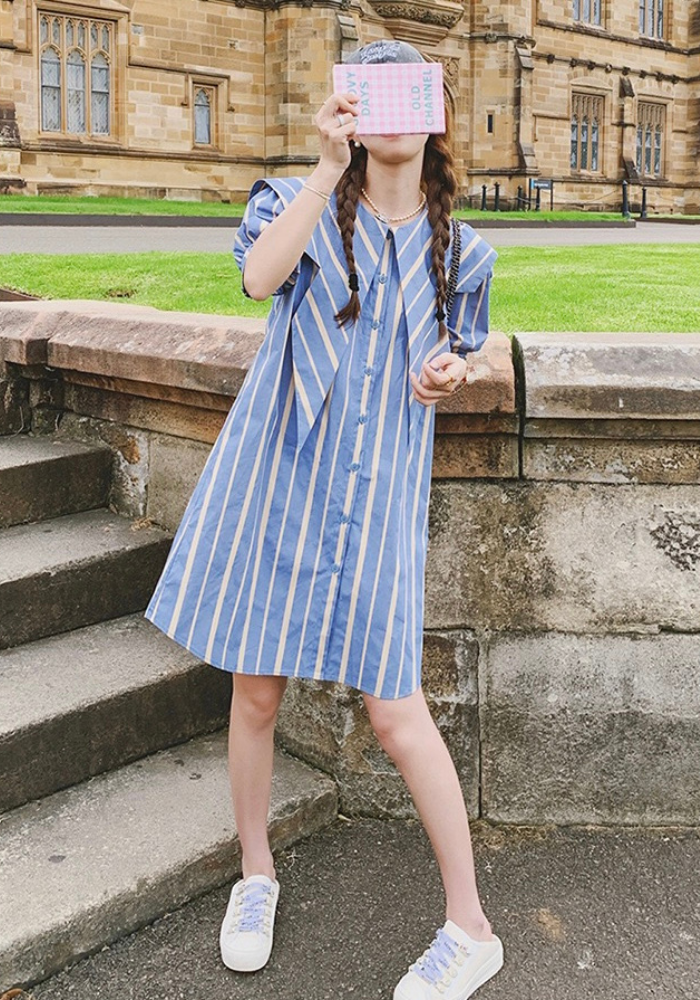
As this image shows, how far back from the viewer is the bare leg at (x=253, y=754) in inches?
91.7

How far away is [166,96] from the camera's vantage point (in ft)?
77.7

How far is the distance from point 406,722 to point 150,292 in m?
3.92

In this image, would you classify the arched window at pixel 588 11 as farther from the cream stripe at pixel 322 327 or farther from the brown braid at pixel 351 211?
the cream stripe at pixel 322 327

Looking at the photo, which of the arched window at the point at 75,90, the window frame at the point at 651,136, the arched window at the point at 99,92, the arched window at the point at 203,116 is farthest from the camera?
the window frame at the point at 651,136

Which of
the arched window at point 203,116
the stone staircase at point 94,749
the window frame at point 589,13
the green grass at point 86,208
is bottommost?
the stone staircase at point 94,749

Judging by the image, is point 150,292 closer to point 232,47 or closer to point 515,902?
point 515,902

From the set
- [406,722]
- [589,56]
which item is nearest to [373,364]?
[406,722]

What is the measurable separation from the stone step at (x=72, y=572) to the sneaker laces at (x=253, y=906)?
3.71 feet

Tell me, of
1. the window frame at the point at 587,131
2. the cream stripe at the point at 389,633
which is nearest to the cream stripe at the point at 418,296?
the cream stripe at the point at 389,633

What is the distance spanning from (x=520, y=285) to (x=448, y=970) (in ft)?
13.4

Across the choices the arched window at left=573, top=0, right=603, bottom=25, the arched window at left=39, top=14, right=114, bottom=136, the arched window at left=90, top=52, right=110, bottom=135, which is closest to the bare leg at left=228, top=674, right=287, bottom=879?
the arched window at left=39, top=14, right=114, bottom=136

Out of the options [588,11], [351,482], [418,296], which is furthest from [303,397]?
[588,11]

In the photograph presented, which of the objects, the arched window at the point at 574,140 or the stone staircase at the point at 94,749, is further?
the arched window at the point at 574,140

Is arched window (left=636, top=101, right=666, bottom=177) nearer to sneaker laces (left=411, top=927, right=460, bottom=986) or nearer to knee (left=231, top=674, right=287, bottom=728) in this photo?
knee (left=231, top=674, right=287, bottom=728)
